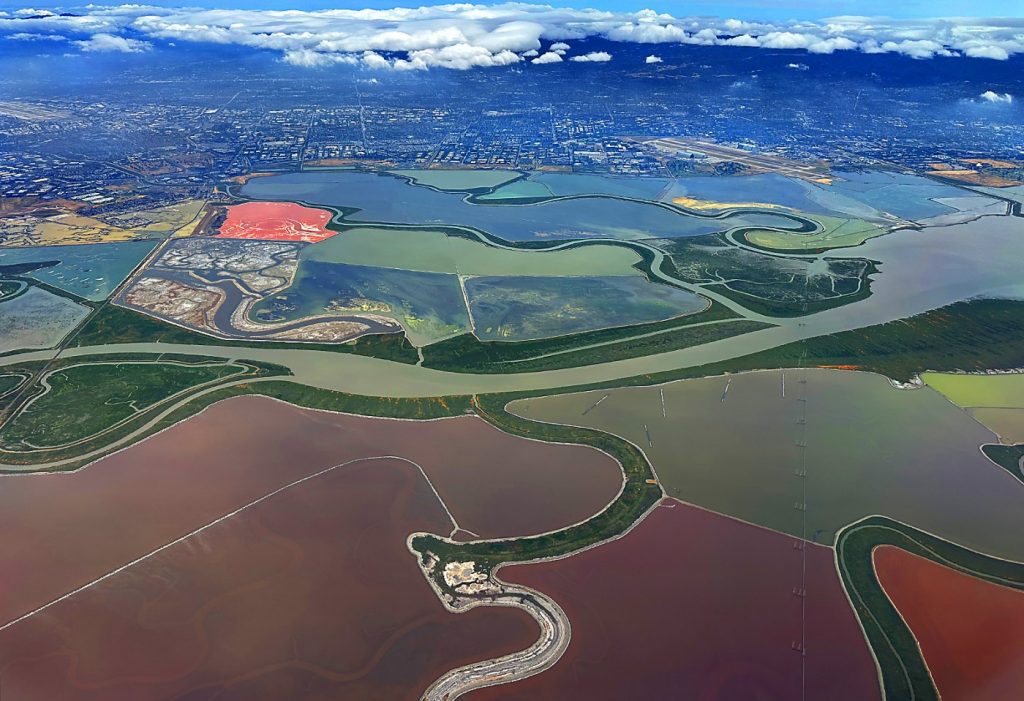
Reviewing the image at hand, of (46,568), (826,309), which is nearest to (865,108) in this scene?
(826,309)

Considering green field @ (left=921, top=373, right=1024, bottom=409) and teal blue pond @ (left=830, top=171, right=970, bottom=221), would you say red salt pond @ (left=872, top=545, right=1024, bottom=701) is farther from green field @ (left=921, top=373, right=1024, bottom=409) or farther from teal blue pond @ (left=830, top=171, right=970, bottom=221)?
teal blue pond @ (left=830, top=171, right=970, bottom=221)

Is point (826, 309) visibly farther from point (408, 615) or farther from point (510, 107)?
point (510, 107)

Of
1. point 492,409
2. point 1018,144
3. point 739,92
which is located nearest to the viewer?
point 492,409

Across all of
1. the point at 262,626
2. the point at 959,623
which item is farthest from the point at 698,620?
the point at 262,626

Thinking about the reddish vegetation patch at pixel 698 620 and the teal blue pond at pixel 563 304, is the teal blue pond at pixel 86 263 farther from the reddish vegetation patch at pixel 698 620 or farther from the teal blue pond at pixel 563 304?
the reddish vegetation patch at pixel 698 620

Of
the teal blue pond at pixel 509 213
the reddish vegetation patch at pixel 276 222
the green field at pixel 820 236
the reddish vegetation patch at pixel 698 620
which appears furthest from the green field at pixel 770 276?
the reddish vegetation patch at pixel 276 222

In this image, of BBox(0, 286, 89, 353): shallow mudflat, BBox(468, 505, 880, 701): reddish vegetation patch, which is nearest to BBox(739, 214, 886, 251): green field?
BBox(468, 505, 880, 701): reddish vegetation patch
